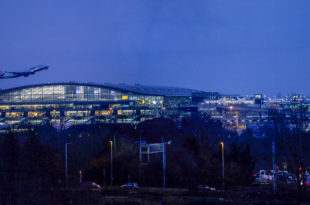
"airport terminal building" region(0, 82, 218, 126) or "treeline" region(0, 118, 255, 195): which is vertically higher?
"airport terminal building" region(0, 82, 218, 126)

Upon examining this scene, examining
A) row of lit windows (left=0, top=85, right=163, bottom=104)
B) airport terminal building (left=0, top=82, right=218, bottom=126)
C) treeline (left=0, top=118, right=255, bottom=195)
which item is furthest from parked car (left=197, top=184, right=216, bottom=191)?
row of lit windows (left=0, top=85, right=163, bottom=104)

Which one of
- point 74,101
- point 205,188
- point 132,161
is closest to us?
point 205,188

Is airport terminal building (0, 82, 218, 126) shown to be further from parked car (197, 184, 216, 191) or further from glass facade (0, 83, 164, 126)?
parked car (197, 184, 216, 191)

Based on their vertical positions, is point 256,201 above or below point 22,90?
below

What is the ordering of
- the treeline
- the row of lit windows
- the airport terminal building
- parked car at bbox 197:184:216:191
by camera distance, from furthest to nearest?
the row of lit windows → the airport terminal building → parked car at bbox 197:184:216:191 → the treeline

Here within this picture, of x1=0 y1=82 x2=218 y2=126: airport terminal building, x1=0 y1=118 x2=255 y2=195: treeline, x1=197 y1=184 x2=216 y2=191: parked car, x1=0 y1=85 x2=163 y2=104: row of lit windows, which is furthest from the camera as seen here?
x1=0 y1=85 x2=163 y2=104: row of lit windows

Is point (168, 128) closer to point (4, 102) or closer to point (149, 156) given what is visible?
point (149, 156)

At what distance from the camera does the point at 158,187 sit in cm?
1200

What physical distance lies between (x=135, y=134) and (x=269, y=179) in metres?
7.01

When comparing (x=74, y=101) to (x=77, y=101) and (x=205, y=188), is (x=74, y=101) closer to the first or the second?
(x=77, y=101)

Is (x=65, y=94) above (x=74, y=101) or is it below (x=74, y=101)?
above

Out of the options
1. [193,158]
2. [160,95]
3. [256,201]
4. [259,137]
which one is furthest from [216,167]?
[160,95]

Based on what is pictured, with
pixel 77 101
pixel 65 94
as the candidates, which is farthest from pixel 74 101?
pixel 65 94

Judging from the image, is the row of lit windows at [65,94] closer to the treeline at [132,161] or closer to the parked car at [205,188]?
the treeline at [132,161]
